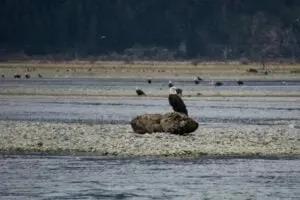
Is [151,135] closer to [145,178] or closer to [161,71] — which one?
[145,178]

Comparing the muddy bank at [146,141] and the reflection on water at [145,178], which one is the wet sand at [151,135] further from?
the reflection on water at [145,178]

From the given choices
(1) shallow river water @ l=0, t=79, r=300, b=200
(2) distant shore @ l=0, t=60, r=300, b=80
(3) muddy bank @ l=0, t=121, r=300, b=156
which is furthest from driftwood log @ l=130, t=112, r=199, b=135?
(2) distant shore @ l=0, t=60, r=300, b=80

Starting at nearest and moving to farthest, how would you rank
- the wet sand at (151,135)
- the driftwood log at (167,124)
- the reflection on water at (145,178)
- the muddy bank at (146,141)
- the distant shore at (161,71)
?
the reflection on water at (145,178)
the muddy bank at (146,141)
the wet sand at (151,135)
the driftwood log at (167,124)
the distant shore at (161,71)

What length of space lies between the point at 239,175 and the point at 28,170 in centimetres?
600

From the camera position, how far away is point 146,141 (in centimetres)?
3553

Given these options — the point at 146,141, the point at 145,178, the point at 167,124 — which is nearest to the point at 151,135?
the point at 167,124

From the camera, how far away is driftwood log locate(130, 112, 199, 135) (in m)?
37.2

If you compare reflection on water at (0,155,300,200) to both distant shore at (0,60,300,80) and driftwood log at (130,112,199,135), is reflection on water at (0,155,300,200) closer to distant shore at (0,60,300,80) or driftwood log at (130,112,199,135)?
driftwood log at (130,112,199,135)

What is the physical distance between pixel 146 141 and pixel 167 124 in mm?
2014

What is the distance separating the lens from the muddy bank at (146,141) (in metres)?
33.5

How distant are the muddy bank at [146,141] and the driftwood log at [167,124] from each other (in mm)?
384

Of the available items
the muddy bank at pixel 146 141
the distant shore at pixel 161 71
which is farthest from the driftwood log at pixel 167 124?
the distant shore at pixel 161 71

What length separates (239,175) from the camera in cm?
2827

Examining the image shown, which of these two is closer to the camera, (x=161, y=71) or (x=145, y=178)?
(x=145, y=178)
